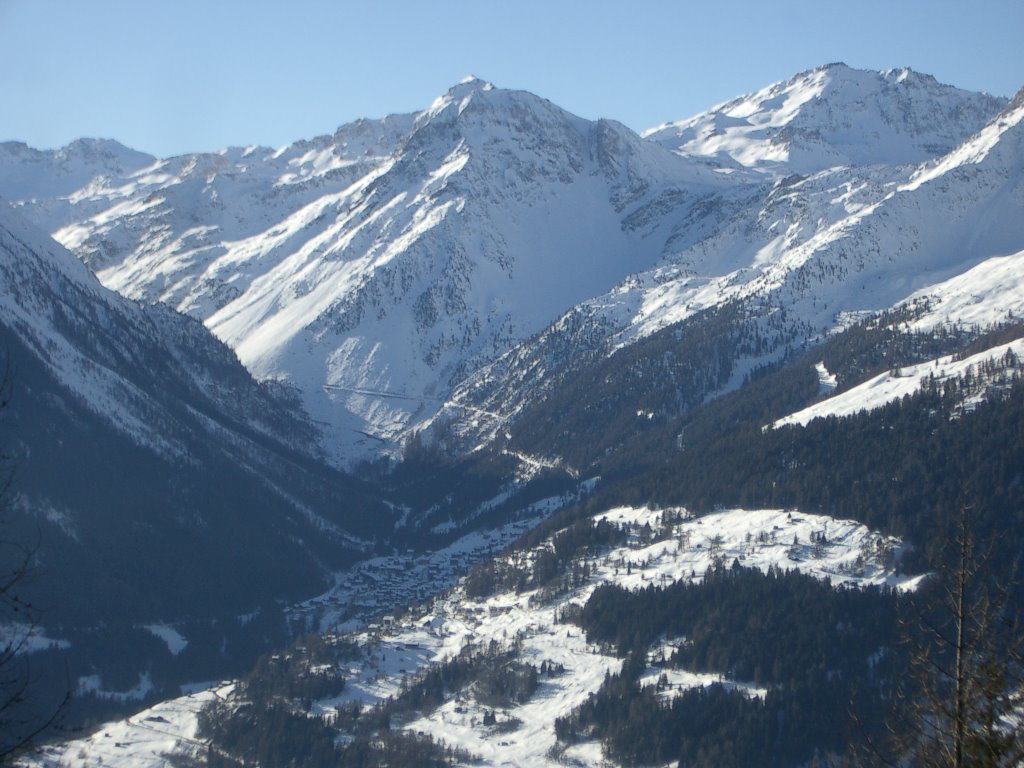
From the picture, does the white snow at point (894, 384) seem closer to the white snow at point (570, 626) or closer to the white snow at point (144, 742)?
the white snow at point (570, 626)

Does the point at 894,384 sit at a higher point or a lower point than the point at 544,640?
higher

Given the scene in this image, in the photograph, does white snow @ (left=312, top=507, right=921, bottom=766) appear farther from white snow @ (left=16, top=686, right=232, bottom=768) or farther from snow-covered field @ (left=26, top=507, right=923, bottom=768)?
white snow @ (left=16, top=686, right=232, bottom=768)

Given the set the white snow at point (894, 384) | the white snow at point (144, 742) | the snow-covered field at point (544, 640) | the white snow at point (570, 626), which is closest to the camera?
the snow-covered field at point (544, 640)

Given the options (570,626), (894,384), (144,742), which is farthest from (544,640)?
(894,384)

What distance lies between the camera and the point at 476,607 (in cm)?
16750

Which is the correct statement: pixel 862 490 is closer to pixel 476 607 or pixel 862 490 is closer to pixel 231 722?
pixel 476 607

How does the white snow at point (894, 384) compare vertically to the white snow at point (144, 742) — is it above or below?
above

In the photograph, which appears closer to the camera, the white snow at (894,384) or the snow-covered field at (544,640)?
the snow-covered field at (544,640)

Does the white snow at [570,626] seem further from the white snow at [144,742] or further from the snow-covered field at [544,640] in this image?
the white snow at [144,742]

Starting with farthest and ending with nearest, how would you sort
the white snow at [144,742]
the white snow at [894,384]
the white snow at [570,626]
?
the white snow at [894,384] < the white snow at [144,742] < the white snow at [570,626]

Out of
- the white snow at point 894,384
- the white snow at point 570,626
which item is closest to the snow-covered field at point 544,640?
the white snow at point 570,626

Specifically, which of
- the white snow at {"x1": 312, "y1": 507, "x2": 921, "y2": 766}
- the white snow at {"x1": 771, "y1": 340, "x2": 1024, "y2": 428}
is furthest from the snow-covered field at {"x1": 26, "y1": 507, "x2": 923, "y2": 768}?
the white snow at {"x1": 771, "y1": 340, "x2": 1024, "y2": 428}

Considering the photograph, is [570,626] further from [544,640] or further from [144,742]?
[144,742]

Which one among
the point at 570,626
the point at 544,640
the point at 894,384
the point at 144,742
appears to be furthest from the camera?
the point at 894,384
